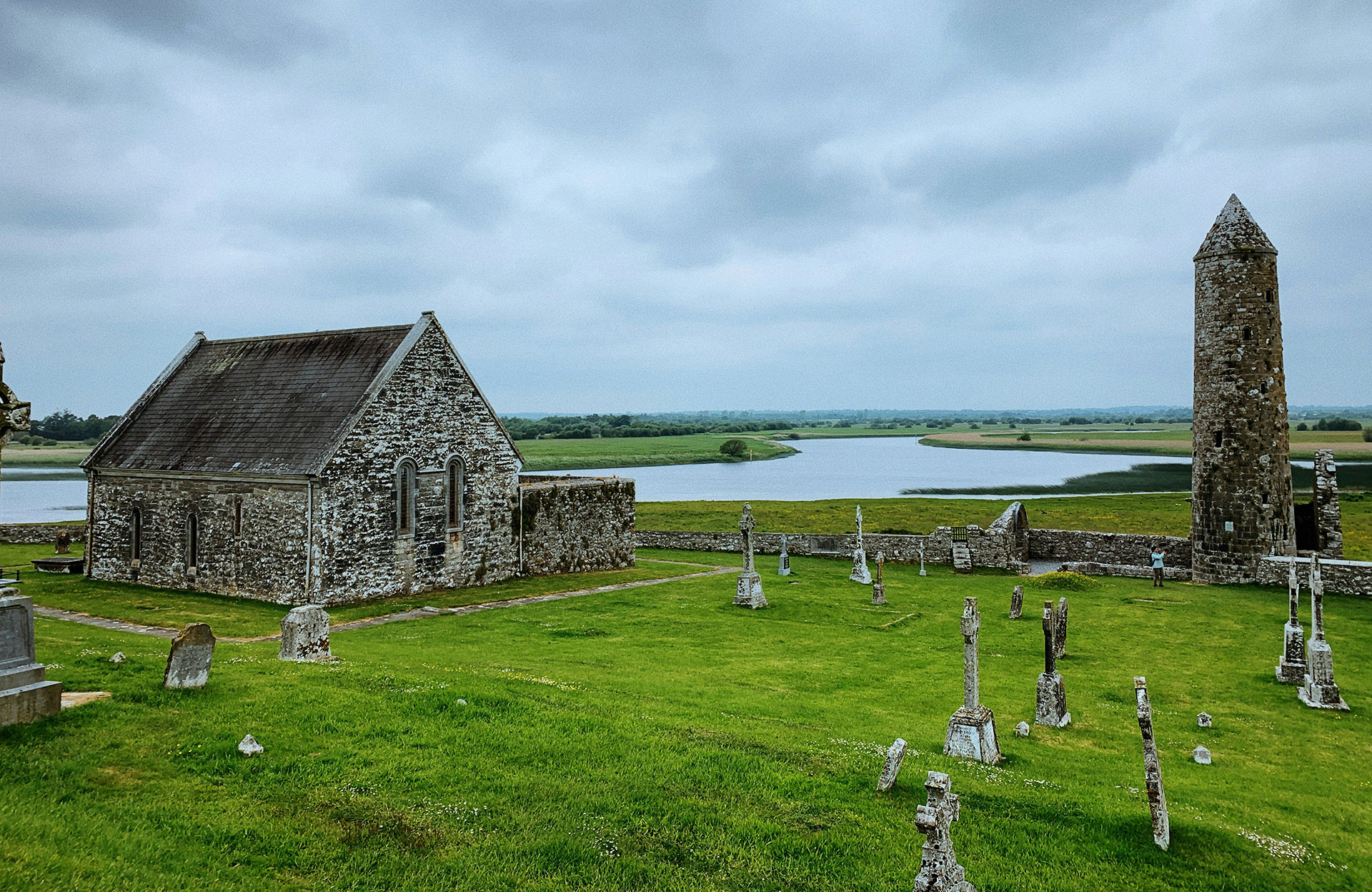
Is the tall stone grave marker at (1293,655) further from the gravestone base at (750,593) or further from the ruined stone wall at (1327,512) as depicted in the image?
the ruined stone wall at (1327,512)

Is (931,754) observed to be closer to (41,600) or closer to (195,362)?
(41,600)

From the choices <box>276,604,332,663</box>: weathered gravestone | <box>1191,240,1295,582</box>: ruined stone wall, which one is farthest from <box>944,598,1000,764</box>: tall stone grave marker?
<box>1191,240,1295,582</box>: ruined stone wall

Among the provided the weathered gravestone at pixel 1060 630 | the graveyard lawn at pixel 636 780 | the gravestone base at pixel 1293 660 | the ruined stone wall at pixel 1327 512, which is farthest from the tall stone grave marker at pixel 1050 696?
the ruined stone wall at pixel 1327 512

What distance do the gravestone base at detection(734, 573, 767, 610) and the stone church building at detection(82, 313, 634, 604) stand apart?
9415mm

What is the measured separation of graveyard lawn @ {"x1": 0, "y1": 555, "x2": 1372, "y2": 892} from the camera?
6.76 meters

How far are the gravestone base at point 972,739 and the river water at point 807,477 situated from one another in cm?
4415

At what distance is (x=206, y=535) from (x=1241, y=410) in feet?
114

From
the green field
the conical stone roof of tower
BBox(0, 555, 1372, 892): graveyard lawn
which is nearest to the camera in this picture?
BBox(0, 555, 1372, 892): graveyard lawn

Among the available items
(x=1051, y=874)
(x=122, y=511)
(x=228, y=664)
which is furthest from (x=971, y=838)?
(x=122, y=511)

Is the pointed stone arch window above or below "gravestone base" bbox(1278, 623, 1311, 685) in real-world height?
above

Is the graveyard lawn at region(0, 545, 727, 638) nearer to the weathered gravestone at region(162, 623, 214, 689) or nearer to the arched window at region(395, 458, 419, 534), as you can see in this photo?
the arched window at region(395, 458, 419, 534)

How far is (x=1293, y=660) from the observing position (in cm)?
1581

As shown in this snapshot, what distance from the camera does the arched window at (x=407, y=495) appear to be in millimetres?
25234

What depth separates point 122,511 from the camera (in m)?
26.7
